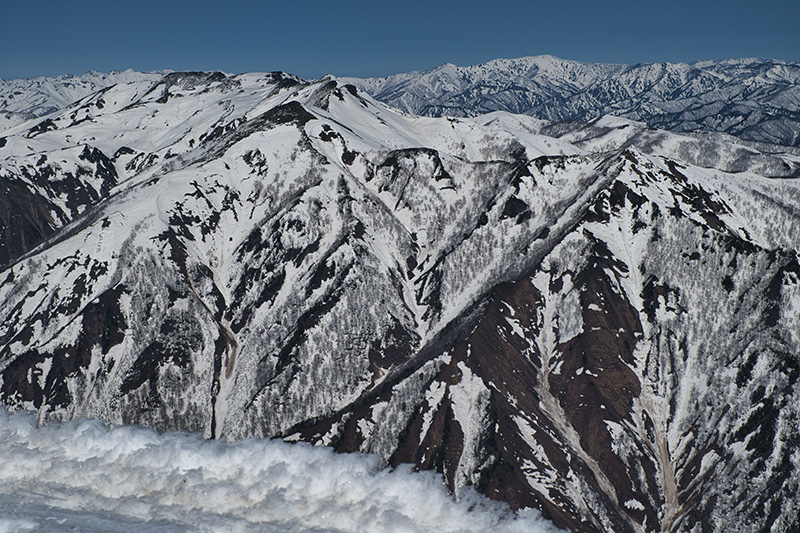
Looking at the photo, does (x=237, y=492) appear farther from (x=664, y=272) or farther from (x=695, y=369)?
(x=664, y=272)

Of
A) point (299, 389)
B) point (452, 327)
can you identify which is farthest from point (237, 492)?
point (452, 327)

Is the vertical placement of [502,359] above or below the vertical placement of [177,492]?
above

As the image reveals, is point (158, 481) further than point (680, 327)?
No

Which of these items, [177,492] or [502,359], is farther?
[502,359]

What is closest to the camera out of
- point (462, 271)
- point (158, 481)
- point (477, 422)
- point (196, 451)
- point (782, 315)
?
point (158, 481)

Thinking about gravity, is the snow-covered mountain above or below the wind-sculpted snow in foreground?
above

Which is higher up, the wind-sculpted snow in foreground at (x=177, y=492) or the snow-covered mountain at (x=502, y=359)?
the snow-covered mountain at (x=502, y=359)

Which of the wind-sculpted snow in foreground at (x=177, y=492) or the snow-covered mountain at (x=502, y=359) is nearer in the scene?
the wind-sculpted snow in foreground at (x=177, y=492)

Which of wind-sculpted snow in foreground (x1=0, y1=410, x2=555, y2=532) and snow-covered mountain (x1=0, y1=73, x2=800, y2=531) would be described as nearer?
wind-sculpted snow in foreground (x1=0, y1=410, x2=555, y2=532)
